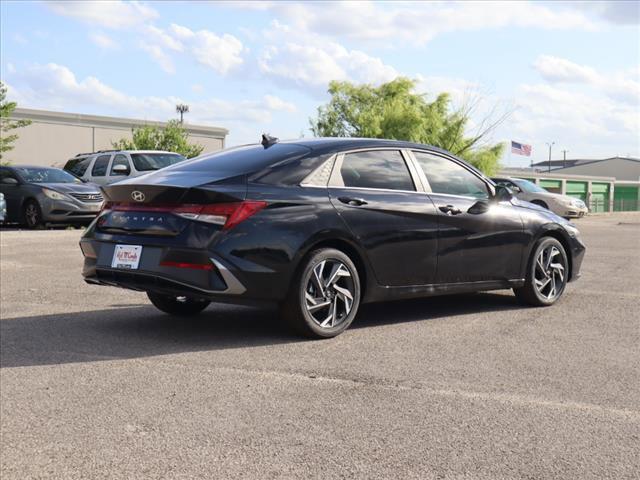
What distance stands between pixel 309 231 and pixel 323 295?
20.1 inches

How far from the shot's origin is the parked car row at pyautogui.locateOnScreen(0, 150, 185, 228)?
19.7m

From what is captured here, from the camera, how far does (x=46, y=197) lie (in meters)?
19.8

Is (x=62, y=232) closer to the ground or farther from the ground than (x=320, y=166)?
closer to the ground

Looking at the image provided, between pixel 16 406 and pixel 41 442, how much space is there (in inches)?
29.0

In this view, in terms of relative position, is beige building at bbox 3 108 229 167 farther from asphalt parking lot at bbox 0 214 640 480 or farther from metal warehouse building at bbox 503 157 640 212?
asphalt parking lot at bbox 0 214 640 480

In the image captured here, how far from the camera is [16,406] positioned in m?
4.93

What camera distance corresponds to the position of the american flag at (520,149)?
3509 inches

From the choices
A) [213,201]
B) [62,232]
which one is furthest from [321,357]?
[62,232]

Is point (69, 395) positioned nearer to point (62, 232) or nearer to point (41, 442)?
point (41, 442)

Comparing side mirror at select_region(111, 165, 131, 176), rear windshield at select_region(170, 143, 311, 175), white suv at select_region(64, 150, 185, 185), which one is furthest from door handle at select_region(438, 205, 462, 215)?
white suv at select_region(64, 150, 185, 185)

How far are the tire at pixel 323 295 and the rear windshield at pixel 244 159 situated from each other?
0.81 metres

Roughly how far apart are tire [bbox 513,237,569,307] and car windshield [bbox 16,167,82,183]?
1476cm

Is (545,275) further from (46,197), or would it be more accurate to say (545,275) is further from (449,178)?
(46,197)

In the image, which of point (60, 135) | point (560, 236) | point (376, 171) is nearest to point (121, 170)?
point (560, 236)
